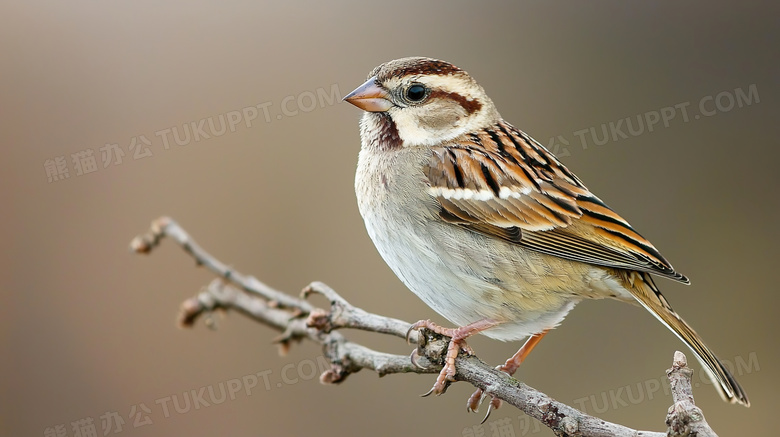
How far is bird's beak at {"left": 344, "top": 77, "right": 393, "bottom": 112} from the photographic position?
157 inches

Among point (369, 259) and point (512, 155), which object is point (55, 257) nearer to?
point (369, 259)

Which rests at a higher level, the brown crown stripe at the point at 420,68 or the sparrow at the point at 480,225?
the brown crown stripe at the point at 420,68

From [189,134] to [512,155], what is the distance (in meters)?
3.16

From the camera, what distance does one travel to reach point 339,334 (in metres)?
3.88

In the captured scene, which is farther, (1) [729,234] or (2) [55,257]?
(1) [729,234]

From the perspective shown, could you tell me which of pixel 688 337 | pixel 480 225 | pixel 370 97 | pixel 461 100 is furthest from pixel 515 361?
pixel 370 97

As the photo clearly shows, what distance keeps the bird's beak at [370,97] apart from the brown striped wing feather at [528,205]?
0.37m

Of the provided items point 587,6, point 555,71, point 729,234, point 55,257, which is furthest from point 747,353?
point 55,257

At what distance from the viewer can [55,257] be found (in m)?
6.05

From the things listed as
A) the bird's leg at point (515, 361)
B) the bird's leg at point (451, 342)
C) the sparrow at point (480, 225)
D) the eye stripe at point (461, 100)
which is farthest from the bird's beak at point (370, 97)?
the bird's leg at point (515, 361)

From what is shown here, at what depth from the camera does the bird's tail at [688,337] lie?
3.41m

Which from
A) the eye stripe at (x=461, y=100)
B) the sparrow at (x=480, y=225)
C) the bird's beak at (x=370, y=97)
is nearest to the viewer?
the sparrow at (x=480, y=225)

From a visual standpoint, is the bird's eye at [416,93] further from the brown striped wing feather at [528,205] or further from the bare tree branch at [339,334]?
the bare tree branch at [339,334]

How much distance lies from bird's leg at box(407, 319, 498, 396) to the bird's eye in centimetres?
118
